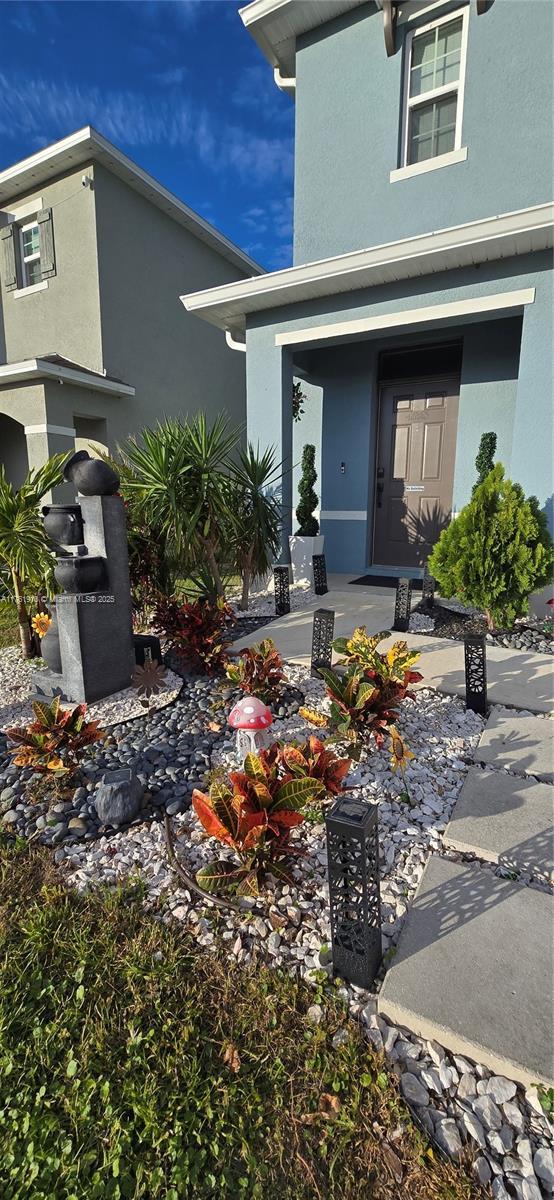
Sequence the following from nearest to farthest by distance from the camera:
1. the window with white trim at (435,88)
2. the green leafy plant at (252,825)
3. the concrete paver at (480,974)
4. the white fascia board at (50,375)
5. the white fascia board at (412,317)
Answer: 1. the concrete paver at (480,974)
2. the green leafy plant at (252,825)
3. the white fascia board at (412,317)
4. the window with white trim at (435,88)
5. the white fascia board at (50,375)

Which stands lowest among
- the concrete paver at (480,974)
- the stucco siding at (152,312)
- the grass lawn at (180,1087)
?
the grass lawn at (180,1087)

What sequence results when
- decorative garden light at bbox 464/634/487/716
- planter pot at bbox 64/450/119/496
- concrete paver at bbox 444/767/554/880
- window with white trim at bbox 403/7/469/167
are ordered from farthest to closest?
window with white trim at bbox 403/7/469/167 → planter pot at bbox 64/450/119/496 → decorative garden light at bbox 464/634/487/716 → concrete paver at bbox 444/767/554/880

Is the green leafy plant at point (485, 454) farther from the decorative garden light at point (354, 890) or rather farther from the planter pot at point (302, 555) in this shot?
the decorative garden light at point (354, 890)

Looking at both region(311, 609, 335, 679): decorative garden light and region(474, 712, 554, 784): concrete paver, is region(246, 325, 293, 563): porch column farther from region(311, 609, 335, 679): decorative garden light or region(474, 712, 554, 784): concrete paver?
region(474, 712, 554, 784): concrete paver

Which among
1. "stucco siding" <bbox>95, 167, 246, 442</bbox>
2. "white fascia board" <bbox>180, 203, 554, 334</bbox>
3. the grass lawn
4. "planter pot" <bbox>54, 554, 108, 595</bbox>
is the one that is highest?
"stucco siding" <bbox>95, 167, 246, 442</bbox>

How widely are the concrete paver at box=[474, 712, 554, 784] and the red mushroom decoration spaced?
1.12m

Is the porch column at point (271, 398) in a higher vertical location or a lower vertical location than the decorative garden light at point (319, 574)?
higher

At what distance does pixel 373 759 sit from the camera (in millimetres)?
2588

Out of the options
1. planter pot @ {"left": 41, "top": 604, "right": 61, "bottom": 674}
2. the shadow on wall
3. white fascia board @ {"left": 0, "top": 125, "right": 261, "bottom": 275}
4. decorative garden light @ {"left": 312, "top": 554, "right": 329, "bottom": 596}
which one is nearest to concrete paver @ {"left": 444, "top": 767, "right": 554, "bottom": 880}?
planter pot @ {"left": 41, "top": 604, "right": 61, "bottom": 674}

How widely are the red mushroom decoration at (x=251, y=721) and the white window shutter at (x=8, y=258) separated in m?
10.4

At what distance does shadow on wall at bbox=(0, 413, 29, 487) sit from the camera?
10.6m

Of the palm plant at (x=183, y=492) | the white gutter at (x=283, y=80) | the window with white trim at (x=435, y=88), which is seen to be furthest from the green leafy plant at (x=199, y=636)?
the white gutter at (x=283, y=80)

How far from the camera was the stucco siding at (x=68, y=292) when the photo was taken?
27.1 feet

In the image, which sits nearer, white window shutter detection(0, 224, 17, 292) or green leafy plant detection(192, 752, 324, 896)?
green leafy plant detection(192, 752, 324, 896)
